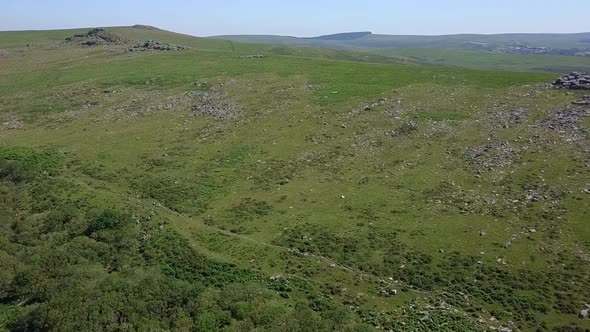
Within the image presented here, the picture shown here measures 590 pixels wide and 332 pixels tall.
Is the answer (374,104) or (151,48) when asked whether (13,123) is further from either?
(151,48)

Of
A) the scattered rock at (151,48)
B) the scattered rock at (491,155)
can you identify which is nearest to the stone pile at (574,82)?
the scattered rock at (491,155)

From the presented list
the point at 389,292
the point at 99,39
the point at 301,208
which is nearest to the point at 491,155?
the point at 301,208

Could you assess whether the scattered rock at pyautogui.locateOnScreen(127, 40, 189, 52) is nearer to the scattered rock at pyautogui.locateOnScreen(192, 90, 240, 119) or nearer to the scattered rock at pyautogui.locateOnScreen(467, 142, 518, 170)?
the scattered rock at pyautogui.locateOnScreen(192, 90, 240, 119)

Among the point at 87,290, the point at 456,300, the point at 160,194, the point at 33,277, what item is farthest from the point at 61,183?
the point at 456,300

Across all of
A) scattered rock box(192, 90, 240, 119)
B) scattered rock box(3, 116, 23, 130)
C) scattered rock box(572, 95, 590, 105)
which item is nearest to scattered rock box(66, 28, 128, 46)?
scattered rock box(3, 116, 23, 130)

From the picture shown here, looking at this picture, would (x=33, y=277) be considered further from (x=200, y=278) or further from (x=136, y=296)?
(x=200, y=278)
